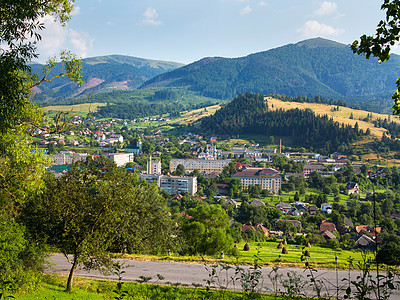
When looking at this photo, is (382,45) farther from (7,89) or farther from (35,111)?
(35,111)

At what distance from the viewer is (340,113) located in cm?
12575

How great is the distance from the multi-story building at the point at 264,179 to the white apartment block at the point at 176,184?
10.9 metres

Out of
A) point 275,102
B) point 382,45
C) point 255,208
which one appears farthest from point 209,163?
point 382,45

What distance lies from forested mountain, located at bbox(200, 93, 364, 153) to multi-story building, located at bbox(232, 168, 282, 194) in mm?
35923

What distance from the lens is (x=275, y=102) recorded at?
142250mm

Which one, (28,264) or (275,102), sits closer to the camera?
(28,264)

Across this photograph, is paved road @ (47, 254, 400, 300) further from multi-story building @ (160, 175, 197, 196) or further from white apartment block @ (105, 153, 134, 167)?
white apartment block @ (105, 153, 134, 167)

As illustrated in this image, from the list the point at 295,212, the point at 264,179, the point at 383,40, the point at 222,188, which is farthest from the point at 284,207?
the point at 383,40

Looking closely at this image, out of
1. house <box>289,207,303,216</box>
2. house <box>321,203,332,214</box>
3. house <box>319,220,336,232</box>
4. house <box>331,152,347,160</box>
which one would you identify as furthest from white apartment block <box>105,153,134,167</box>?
house <box>319,220,336,232</box>

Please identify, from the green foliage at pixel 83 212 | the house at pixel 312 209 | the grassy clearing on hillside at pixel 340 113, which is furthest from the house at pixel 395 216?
the grassy clearing on hillside at pixel 340 113

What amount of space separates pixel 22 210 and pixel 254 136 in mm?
117648

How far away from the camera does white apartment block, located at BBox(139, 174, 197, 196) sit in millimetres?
65688

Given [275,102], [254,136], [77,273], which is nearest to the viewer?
[77,273]

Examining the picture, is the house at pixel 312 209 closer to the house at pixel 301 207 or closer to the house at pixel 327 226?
the house at pixel 301 207
